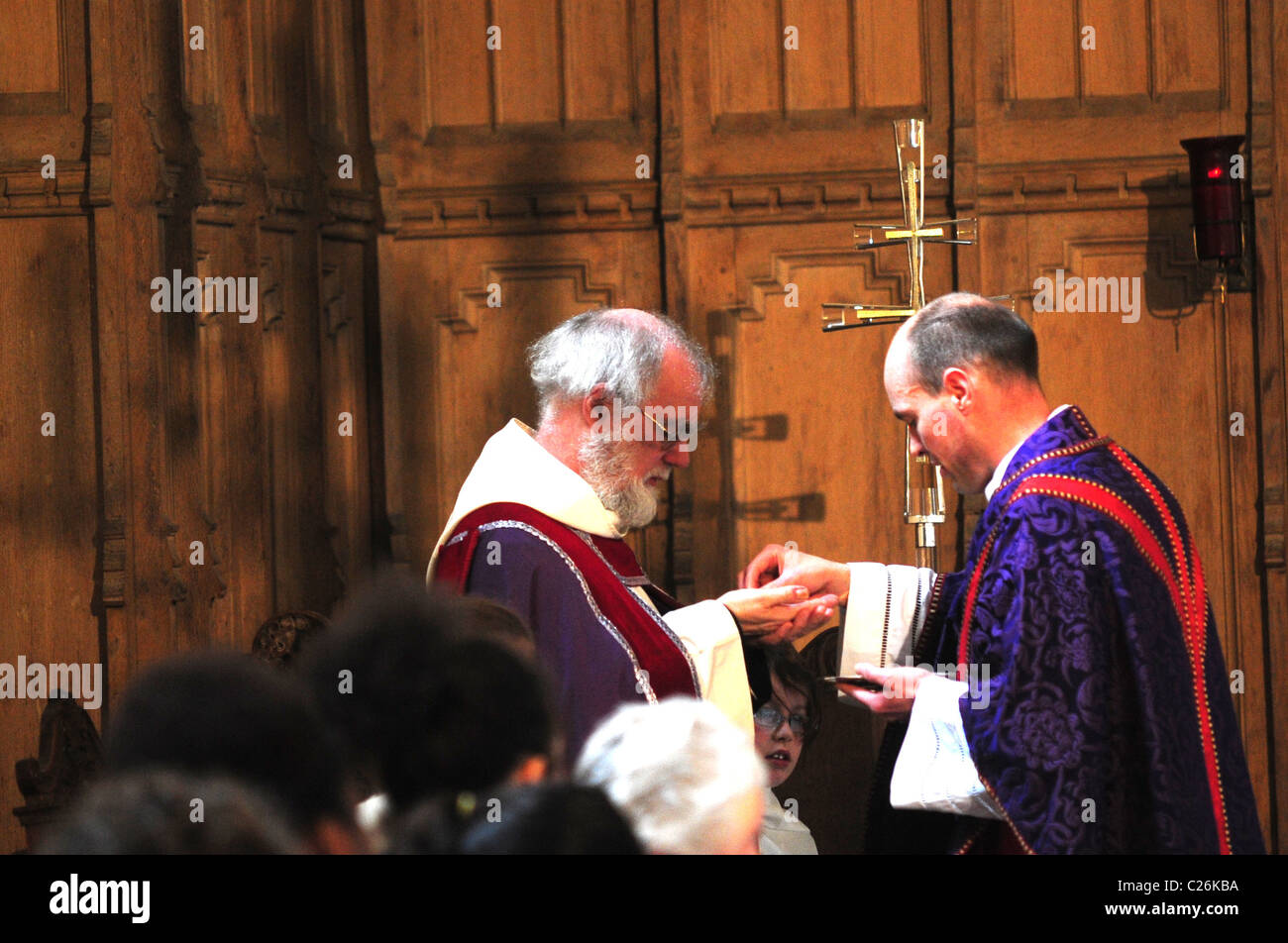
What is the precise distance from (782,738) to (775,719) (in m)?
0.06

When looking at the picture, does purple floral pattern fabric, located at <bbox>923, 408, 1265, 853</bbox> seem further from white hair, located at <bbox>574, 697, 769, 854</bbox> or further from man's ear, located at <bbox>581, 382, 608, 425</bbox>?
white hair, located at <bbox>574, 697, 769, 854</bbox>

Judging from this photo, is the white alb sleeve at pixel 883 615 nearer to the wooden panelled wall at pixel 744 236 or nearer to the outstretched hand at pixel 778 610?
the outstretched hand at pixel 778 610

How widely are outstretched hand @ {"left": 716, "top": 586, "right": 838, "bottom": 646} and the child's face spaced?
2.54ft

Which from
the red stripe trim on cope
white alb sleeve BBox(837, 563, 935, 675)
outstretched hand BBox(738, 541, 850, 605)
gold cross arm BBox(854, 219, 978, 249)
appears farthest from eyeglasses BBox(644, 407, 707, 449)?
gold cross arm BBox(854, 219, 978, 249)

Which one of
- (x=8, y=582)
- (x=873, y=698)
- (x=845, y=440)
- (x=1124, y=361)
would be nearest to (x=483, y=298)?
(x=845, y=440)

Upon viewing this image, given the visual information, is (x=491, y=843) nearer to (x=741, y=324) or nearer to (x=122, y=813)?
(x=122, y=813)

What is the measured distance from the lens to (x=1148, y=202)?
209 inches

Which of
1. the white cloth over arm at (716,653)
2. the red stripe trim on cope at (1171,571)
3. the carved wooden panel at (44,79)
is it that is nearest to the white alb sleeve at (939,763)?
the red stripe trim on cope at (1171,571)

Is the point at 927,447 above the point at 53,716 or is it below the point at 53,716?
above

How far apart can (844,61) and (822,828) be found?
2663 mm

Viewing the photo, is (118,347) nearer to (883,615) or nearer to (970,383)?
(883,615)

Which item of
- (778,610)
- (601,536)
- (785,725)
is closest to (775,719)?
(785,725)

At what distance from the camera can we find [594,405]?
370cm

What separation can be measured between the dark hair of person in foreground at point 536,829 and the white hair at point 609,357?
7.74 feet
